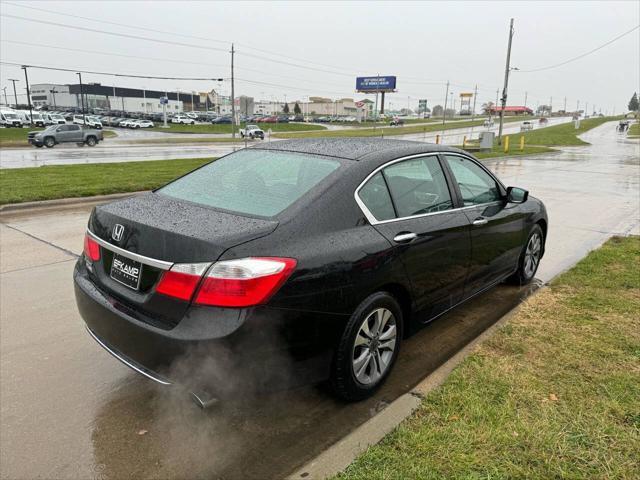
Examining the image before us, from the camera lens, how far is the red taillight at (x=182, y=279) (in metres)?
2.42

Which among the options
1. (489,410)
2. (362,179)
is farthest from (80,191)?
(489,410)

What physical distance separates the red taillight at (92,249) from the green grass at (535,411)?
1.90 meters

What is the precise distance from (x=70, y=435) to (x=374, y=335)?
6.02 feet

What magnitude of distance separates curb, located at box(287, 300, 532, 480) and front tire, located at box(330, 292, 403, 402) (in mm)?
198

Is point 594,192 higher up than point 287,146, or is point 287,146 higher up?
point 287,146

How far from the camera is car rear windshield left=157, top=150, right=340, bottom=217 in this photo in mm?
2941

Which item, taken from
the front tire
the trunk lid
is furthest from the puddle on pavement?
the trunk lid

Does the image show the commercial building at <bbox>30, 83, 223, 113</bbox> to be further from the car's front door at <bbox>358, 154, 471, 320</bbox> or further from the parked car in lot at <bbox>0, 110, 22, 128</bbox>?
the car's front door at <bbox>358, 154, 471, 320</bbox>

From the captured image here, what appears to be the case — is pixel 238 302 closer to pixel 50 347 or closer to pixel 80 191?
pixel 50 347

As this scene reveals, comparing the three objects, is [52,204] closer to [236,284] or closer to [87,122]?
[236,284]

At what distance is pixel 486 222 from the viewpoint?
13.5 feet

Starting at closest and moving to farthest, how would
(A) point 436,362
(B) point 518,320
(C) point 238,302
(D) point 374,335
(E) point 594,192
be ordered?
(C) point 238,302 < (D) point 374,335 < (A) point 436,362 < (B) point 518,320 < (E) point 594,192

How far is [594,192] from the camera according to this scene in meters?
13.0

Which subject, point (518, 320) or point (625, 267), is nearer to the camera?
point (518, 320)
